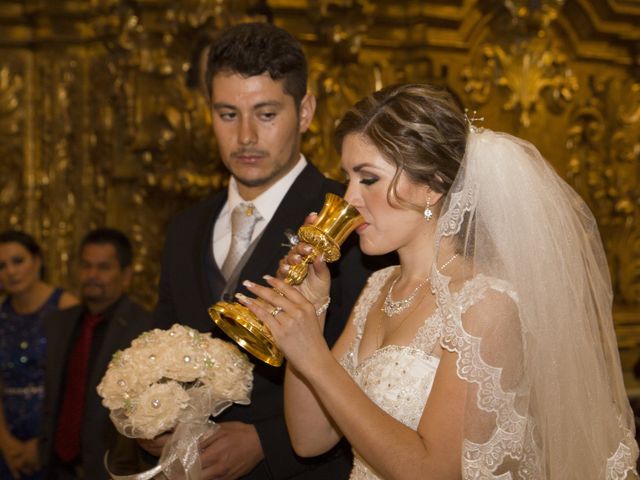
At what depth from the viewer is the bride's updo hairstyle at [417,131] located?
8.71 ft

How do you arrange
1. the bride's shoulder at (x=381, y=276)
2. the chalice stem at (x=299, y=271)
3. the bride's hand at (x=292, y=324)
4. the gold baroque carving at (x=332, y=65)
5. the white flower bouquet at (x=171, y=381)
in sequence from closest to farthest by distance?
1. the bride's hand at (x=292, y=324)
2. the chalice stem at (x=299, y=271)
3. the white flower bouquet at (x=171, y=381)
4. the bride's shoulder at (x=381, y=276)
5. the gold baroque carving at (x=332, y=65)

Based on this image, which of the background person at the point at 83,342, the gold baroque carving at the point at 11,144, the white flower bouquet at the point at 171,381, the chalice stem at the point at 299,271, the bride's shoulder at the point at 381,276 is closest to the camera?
the chalice stem at the point at 299,271

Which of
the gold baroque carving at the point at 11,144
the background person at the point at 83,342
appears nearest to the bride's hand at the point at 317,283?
the background person at the point at 83,342

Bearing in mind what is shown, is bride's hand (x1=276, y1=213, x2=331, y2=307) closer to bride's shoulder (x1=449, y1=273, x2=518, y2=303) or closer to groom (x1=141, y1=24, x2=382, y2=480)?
groom (x1=141, y1=24, x2=382, y2=480)

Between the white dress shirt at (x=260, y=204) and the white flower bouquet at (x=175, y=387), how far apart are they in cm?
54

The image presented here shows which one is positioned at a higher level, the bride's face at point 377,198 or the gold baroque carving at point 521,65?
the gold baroque carving at point 521,65

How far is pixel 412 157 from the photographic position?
8.70ft

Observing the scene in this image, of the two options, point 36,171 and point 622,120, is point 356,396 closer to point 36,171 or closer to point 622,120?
point 36,171

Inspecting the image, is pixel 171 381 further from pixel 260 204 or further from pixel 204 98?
pixel 204 98

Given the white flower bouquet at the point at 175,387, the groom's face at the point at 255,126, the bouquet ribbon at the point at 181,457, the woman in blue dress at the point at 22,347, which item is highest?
the groom's face at the point at 255,126

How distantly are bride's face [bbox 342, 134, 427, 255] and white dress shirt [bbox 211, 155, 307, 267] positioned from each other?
0.63 metres

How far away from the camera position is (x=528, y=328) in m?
2.48

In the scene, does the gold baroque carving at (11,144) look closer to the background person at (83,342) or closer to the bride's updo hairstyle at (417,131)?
the background person at (83,342)

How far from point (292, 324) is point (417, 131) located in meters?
0.62
